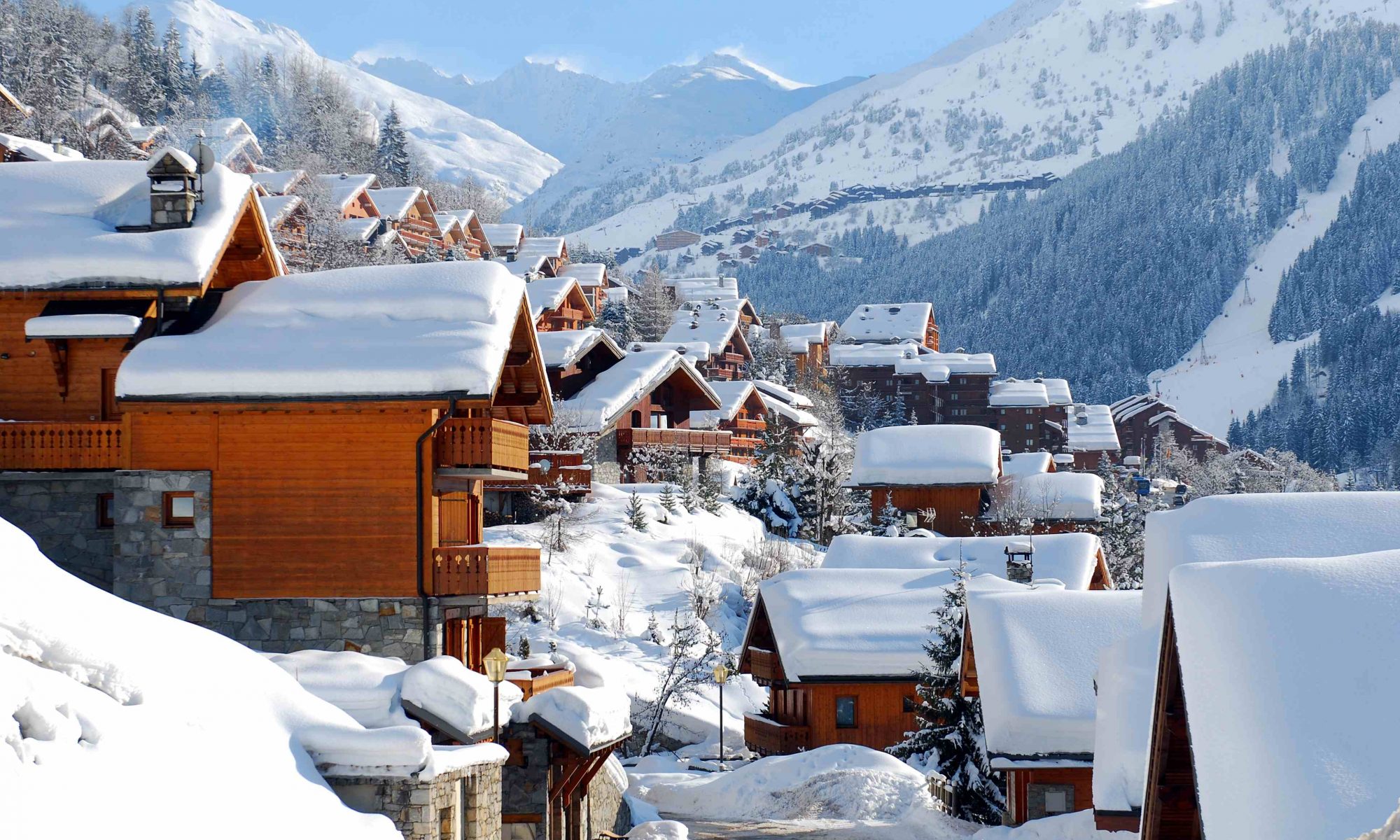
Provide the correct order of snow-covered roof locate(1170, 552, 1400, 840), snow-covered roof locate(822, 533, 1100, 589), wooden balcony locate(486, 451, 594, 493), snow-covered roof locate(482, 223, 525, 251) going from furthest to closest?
1. snow-covered roof locate(482, 223, 525, 251)
2. wooden balcony locate(486, 451, 594, 493)
3. snow-covered roof locate(822, 533, 1100, 589)
4. snow-covered roof locate(1170, 552, 1400, 840)

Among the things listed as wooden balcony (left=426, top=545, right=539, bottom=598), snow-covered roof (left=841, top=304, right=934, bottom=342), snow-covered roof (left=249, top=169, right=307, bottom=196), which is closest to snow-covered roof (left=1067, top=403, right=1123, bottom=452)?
snow-covered roof (left=841, top=304, right=934, bottom=342)

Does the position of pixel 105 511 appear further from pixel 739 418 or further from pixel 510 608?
pixel 739 418

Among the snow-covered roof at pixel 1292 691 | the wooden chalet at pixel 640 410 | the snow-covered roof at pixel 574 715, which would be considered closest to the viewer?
the snow-covered roof at pixel 1292 691

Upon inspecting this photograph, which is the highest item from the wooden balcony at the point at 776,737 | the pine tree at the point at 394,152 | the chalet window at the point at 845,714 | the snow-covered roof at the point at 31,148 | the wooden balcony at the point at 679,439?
the pine tree at the point at 394,152

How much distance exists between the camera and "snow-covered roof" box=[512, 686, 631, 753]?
70.3 feet

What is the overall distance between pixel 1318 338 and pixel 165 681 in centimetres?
18550

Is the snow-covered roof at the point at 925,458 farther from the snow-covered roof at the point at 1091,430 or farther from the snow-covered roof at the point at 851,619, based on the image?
the snow-covered roof at the point at 1091,430

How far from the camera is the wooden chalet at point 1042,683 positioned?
24.2 meters

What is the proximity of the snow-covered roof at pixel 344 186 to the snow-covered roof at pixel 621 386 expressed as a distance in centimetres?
2774

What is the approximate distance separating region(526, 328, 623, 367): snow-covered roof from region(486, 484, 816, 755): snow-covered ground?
4.96 m

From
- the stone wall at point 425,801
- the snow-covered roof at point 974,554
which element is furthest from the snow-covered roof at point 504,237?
the stone wall at point 425,801

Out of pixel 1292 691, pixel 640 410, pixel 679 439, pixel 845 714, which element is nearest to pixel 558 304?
pixel 640 410

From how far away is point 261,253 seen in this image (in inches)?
1058

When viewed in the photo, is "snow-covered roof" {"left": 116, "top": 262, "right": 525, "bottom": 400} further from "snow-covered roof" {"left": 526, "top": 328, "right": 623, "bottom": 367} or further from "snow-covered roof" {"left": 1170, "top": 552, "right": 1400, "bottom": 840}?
"snow-covered roof" {"left": 526, "top": 328, "right": 623, "bottom": 367}
